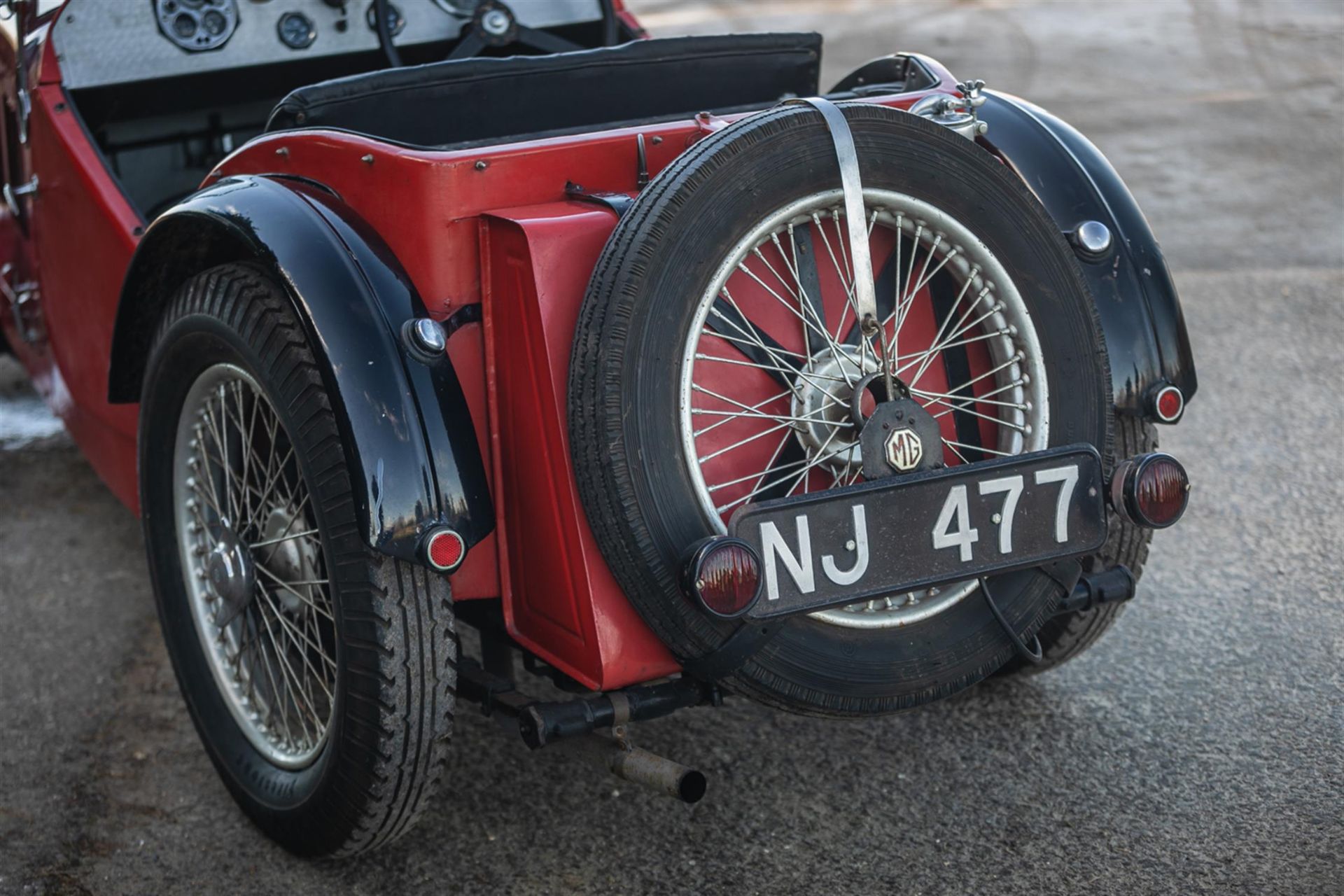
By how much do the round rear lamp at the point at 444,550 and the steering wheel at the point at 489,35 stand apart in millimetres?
1949

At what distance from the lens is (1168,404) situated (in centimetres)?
→ 259

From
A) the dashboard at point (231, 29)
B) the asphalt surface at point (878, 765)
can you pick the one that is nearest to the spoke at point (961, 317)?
the asphalt surface at point (878, 765)

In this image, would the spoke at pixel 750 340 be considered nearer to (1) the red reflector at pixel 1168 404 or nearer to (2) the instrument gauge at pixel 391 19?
(1) the red reflector at pixel 1168 404

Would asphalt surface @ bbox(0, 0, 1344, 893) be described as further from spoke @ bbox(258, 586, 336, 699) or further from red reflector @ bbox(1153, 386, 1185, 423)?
red reflector @ bbox(1153, 386, 1185, 423)

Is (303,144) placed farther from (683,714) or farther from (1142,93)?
(1142,93)

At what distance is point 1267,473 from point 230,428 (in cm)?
298

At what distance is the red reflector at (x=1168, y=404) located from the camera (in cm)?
259

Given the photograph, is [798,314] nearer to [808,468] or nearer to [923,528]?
[808,468]

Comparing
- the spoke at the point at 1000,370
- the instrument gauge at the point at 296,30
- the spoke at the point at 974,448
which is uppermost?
the instrument gauge at the point at 296,30

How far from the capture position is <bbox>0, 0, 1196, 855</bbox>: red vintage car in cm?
215

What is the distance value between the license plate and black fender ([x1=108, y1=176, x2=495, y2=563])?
1.54 ft

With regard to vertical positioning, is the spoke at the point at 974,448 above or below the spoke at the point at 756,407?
below

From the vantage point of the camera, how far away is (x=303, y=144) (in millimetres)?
2529

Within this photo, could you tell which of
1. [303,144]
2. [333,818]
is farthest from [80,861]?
[303,144]
